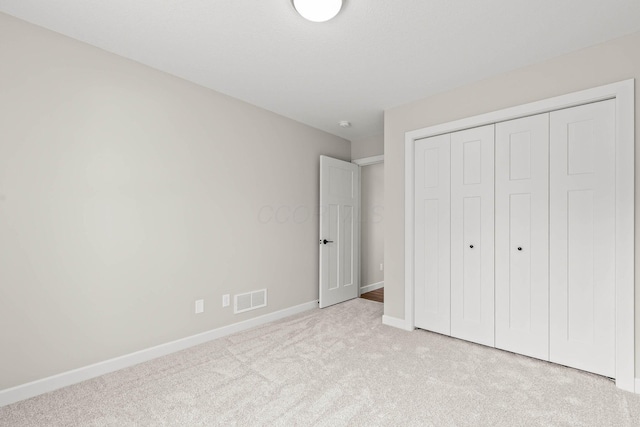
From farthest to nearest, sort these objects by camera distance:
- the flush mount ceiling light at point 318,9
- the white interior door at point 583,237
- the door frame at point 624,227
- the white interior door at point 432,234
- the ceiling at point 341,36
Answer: the white interior door at point 432,234
the white interior door at point 583,237
the door frame at point 624,227
the ceiling at point 341,36
the flush mount ceiling light at point 318,9

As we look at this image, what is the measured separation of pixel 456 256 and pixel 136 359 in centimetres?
292

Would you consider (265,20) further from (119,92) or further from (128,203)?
(128,203)

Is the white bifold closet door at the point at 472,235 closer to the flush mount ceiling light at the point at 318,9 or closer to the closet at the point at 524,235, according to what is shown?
the closet at the point at 524,235

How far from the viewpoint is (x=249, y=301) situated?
11.0ft

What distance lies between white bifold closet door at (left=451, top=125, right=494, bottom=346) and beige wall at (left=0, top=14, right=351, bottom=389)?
6.44ft

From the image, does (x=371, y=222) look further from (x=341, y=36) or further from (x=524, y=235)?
(x=341, y=36)

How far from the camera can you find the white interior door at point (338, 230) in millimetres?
4086

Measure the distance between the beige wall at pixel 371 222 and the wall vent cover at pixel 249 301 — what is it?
1.97 metres

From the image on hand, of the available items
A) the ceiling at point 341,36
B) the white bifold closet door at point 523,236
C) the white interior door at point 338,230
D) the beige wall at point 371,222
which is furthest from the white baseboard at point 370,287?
the ceiling at point 341,36

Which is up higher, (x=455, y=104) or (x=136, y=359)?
(x=455, y=104)

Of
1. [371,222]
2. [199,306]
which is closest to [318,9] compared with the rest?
[199,306]

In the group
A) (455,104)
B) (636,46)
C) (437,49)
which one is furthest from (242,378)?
(636,46)

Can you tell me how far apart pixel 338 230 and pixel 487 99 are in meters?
2.34

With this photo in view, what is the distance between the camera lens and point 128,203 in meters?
2.48
